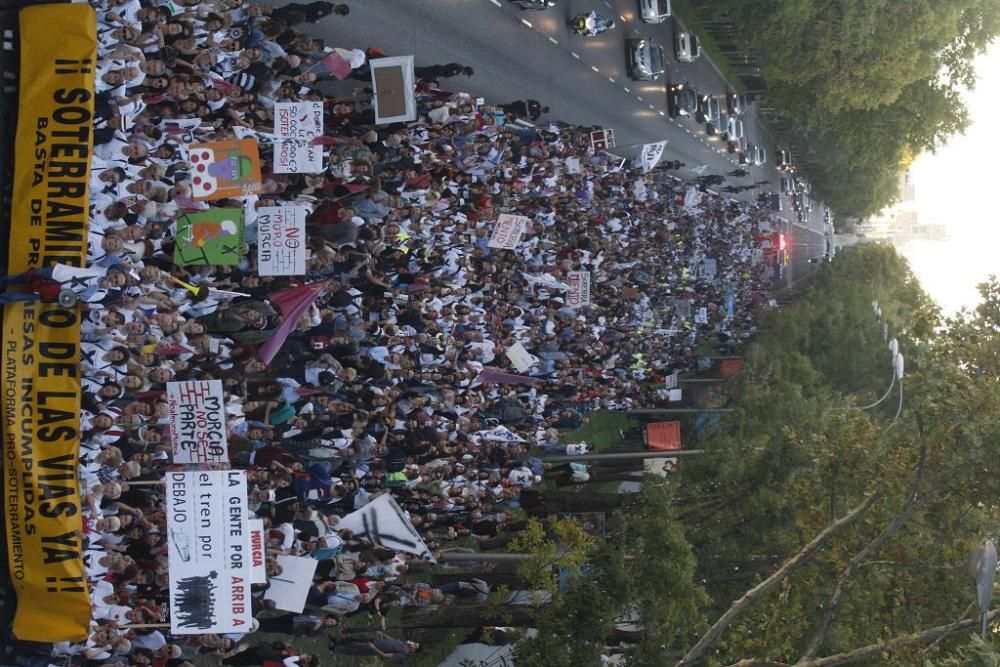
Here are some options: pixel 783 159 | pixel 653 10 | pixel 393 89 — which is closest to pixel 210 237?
pixel 393 89

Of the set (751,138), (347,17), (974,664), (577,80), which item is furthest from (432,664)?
(751,138)

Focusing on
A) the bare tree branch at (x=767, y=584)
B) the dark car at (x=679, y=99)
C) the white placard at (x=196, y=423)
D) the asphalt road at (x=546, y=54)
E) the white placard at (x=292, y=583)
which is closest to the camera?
the white placard at (x=196, y=423)

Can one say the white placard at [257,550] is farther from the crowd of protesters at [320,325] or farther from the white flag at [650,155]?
the white flag at [650,155]

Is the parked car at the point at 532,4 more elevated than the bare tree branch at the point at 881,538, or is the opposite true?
the parked car at the point at 532,4

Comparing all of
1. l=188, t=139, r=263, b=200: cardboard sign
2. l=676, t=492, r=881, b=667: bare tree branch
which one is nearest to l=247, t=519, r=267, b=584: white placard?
l=188, t=139, r=263, b=200: cardboard sign

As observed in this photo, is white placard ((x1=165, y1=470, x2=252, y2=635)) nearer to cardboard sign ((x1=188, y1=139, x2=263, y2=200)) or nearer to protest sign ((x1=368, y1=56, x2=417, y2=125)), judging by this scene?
cardboard sign ((x1=188, y1=139, x2=263, y2=200))

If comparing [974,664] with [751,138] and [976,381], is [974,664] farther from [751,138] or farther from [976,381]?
[751,138]

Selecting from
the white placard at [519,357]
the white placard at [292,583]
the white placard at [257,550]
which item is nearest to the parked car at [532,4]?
the white placard at [519,357]
